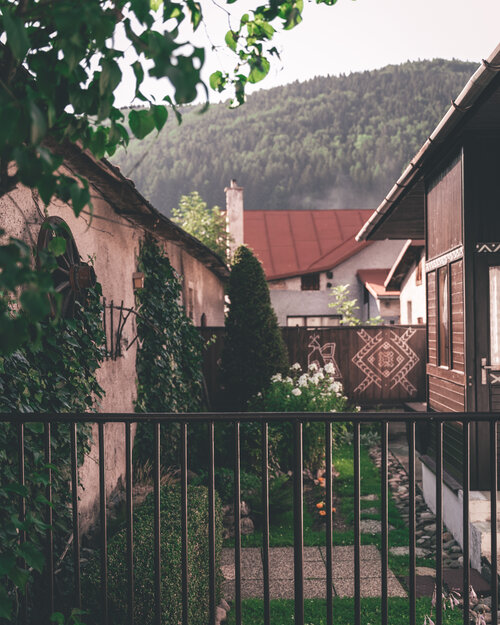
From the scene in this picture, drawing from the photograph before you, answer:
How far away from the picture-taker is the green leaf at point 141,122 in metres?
1.64

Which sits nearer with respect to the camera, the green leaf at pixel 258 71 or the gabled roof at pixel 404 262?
the green leaf at pixel 258 71

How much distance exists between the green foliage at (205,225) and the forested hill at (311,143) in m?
35.8

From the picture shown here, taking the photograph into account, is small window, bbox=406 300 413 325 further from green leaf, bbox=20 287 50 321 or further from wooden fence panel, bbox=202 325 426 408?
green leaf, bbox=20 287 50 321

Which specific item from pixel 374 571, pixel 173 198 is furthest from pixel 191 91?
pixel 173 198

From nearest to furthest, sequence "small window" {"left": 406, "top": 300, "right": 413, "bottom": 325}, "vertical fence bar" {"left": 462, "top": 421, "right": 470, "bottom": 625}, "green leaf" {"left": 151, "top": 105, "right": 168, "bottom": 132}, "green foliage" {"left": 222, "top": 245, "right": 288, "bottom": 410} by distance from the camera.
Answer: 1. "green leaf" {"left": 151, "top": 105, "right": 168, "bottom": 132}
2. "vertical fence bar" {"left": 462, "top": 421, "right": 470, "bottom": 625}
3. "green foliage" {"left": 222, "top": 245, "right": 288, "bottom": 410}
4. "small window" {"left": 406, "top": 300, "right": 413, "bottom": 325}

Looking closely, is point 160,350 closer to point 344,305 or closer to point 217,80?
point 217,80

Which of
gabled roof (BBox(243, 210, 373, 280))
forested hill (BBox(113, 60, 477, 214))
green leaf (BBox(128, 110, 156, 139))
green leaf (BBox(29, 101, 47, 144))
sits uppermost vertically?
forested hill (BBox(113, 60, 477, 214))

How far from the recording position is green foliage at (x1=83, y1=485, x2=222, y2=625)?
3207 millimetres

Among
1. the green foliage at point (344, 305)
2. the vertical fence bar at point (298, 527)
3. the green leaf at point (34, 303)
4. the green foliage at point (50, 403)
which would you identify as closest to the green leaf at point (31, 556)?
the green foliage at point (50, 403)

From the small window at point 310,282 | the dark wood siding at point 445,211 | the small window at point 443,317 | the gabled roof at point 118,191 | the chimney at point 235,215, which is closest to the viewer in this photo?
the gabled roof at point 118,191

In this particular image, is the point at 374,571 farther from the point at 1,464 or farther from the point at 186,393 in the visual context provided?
the point at 186,393

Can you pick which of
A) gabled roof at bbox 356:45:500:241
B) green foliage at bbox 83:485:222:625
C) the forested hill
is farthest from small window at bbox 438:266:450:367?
the forested hill

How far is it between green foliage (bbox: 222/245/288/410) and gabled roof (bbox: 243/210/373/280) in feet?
33.3

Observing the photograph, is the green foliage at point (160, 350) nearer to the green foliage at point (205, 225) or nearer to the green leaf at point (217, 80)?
the green leaf at point (217, 80)
